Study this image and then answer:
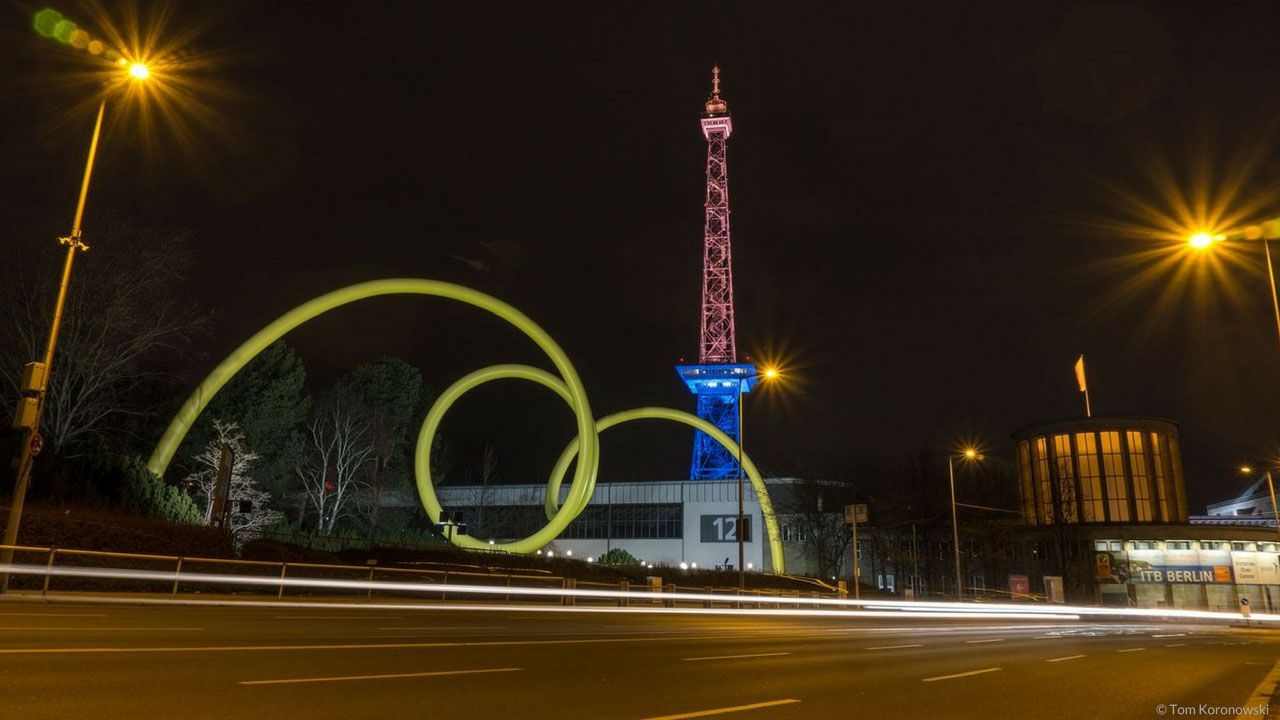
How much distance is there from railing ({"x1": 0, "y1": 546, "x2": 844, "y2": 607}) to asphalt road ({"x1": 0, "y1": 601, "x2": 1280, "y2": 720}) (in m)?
2.64

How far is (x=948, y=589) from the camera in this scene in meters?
70.9

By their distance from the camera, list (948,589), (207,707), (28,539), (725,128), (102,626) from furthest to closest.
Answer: (725,128) < (948,589) < (28,539) < (102,626) < (207,707)

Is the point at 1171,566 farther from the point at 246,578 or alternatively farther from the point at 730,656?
the point at 246,578

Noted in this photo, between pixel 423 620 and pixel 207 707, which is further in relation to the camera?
pixel 423 620

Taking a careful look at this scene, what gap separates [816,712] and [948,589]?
69940 millimetres

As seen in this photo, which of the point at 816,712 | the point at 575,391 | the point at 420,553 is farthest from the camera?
the point at 575,391

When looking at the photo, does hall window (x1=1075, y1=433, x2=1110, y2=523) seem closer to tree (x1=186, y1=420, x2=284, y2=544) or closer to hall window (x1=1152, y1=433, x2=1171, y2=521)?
hall window (x1=1152, y1=433, x2=1171, y2=521)

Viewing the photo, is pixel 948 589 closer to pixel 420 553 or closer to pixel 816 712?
pixel 420 553

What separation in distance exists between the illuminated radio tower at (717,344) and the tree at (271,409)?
143 feet

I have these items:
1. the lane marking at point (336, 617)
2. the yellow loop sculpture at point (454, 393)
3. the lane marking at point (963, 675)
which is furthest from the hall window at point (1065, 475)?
the lane marking at point (336, 617)

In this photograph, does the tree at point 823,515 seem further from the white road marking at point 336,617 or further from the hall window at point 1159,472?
the white road marking at point 336,617

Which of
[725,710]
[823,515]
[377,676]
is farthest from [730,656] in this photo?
[823,515]

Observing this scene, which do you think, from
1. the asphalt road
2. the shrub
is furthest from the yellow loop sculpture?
the asphalt road

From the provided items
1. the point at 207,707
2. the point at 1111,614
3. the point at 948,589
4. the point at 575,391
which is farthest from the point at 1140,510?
the point at 207,707
